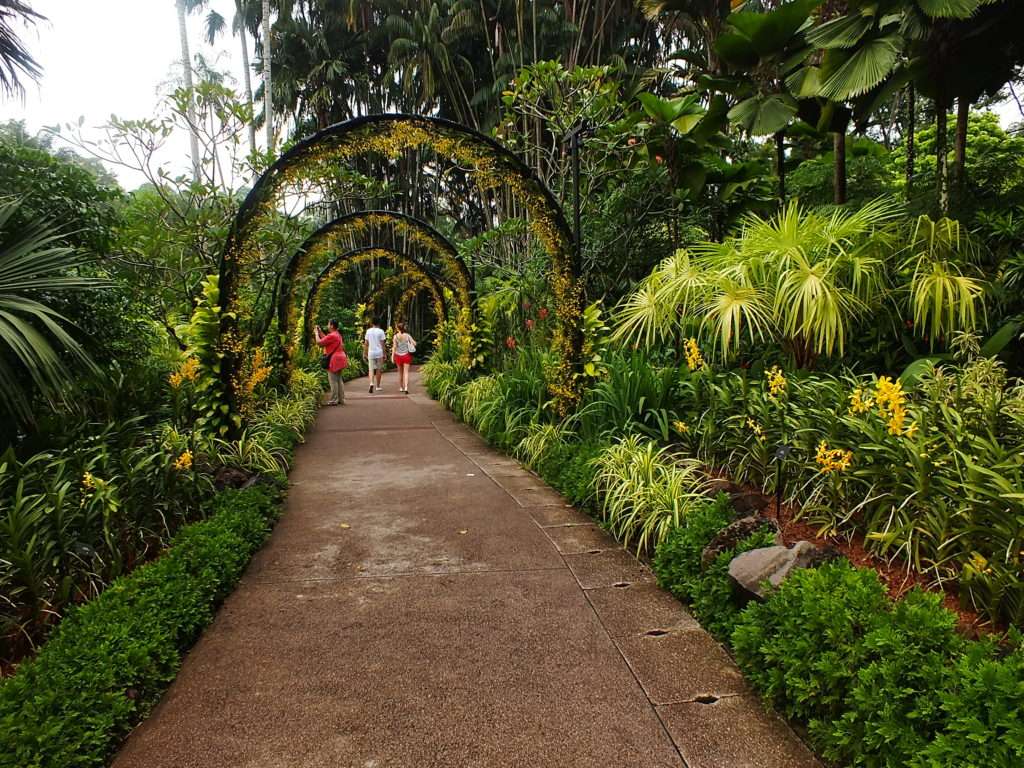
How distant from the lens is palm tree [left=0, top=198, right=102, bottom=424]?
9.14ft

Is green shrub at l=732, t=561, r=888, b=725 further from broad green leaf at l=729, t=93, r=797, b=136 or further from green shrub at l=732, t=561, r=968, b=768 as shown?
broad green leaf at l=729, t=93, r=797, b=136

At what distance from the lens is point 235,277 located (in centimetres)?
531

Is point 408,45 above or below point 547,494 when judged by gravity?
above

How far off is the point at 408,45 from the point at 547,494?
570 inches

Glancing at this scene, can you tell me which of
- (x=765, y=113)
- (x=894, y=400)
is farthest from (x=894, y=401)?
A: (x=765, y=113)

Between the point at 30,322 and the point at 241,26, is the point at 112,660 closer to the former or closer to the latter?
the point at 30,322

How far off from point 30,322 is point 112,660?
214 centimetres

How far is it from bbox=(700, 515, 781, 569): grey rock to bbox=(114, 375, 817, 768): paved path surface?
0.28 meters

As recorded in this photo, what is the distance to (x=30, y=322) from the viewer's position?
3.22m

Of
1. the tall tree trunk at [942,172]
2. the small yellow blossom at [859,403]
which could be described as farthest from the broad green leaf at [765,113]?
the small yellow blossom at [859,403]

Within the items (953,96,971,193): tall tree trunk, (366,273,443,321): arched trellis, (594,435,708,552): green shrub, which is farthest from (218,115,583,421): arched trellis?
(366,273,443,321): arched trellis

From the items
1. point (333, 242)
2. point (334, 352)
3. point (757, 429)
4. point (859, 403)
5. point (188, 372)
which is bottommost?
point (757, 429)

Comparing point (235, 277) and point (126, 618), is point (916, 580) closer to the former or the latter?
point (126, 618)

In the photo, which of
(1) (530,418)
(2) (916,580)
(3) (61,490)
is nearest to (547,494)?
(1) (530,418)
